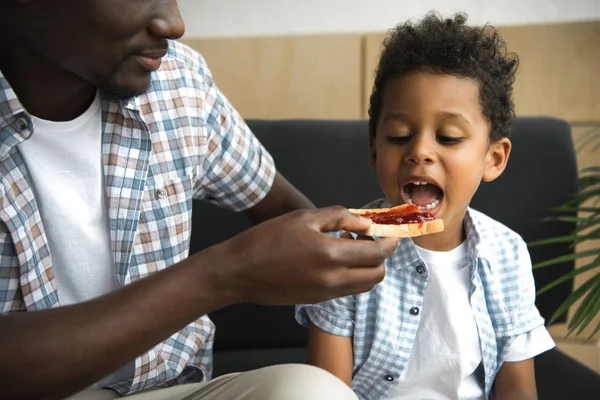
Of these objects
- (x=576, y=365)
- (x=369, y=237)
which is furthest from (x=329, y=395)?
(x=576, y=365)

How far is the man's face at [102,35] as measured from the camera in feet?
3.59

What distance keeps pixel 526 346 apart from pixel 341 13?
1.43m

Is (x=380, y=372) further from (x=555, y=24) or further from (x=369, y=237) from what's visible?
(x=555, y=24)

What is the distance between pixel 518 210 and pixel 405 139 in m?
0.67

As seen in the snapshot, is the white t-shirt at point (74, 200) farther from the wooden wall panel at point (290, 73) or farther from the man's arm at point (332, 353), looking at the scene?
the wooden wall panel at point (290, 73)

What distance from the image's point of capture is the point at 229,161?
146 centimetres

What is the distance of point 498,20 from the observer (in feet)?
7.99

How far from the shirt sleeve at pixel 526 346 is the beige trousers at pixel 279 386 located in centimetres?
42

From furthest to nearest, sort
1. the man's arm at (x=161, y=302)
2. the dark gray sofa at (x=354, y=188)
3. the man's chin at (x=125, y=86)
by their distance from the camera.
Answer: the dark gray sofa at (x=354, y=188) < the man's chin at (x=125, y=86) < the man's arm at (x=161, y=302)

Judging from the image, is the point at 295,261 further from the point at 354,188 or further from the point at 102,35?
the point at 354,188

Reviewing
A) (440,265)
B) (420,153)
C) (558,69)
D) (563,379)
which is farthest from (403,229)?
(558,69)

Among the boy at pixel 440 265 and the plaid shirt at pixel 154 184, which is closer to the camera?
the plaid shirt at pixel 154 184

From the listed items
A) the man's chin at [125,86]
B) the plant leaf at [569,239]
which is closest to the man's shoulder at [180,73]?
the man's chin at [125,86]

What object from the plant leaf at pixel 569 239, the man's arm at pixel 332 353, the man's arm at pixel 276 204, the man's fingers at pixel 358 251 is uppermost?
the man's fingers at pixel 358 251
